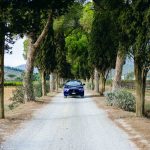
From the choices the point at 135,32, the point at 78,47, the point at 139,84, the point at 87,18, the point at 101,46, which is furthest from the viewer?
the point at 78,47

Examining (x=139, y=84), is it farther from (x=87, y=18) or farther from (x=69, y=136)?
(x=87, y=18)

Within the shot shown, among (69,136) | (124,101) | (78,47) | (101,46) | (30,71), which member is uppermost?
(78,47)

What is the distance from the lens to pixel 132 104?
26953mm

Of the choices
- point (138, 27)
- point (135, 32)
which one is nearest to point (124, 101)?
point (135, 32)

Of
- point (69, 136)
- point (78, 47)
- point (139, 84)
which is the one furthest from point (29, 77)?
point (78, 47)

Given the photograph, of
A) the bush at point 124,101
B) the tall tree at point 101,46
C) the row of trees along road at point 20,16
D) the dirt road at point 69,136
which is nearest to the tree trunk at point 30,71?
the bush at point 124,101

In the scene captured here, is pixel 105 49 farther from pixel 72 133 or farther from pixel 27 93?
pixel 72 133

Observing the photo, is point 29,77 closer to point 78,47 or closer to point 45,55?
point 45,55

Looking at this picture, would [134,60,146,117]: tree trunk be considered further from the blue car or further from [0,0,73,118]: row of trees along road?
the blue car

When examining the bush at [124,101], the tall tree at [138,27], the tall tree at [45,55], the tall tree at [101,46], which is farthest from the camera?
the tall tree at [45,55]

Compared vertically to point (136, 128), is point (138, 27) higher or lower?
higher

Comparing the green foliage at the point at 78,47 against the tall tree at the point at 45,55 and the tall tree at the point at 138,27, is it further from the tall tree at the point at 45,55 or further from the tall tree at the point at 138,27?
the tall tree at the point at 138,27

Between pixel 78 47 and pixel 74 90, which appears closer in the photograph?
pixel 74 90

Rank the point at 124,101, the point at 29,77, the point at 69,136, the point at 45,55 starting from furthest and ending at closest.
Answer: the point at 45,55 < the point at 29,77 < the point at 124,101 < the point at 69,136
